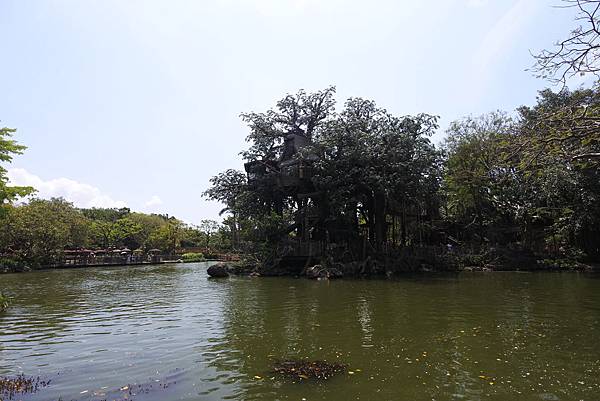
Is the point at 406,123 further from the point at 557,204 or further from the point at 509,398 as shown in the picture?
the point at 509,398

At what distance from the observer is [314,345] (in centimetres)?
909

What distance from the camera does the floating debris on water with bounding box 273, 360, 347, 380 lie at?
6.90m

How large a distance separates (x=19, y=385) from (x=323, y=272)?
20627 mm

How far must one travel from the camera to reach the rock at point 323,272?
26.1 m

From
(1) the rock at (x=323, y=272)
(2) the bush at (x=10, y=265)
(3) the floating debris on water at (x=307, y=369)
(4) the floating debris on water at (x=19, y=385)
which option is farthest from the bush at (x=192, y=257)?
(3) the floating debris on water at (x=307, y=369)

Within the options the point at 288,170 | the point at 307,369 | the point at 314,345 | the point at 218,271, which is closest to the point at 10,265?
the point at 218,271

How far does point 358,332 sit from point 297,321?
2.28 metres

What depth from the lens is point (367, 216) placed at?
1388 inches

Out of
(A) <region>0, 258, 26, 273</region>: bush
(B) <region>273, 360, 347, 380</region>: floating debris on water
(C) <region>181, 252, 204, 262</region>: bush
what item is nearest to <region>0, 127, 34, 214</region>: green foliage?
(B) <region>273, 360, 347, 380</region>: floating debris on water

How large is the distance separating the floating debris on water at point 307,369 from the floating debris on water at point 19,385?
12.3ft

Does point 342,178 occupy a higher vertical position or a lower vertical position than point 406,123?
lower

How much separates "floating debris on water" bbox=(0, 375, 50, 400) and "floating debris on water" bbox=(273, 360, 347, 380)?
12.3 ft

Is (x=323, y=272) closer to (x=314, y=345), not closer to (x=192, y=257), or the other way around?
(x=314, y=345)

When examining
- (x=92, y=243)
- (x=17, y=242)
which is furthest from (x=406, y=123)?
(x=92, y=243)
